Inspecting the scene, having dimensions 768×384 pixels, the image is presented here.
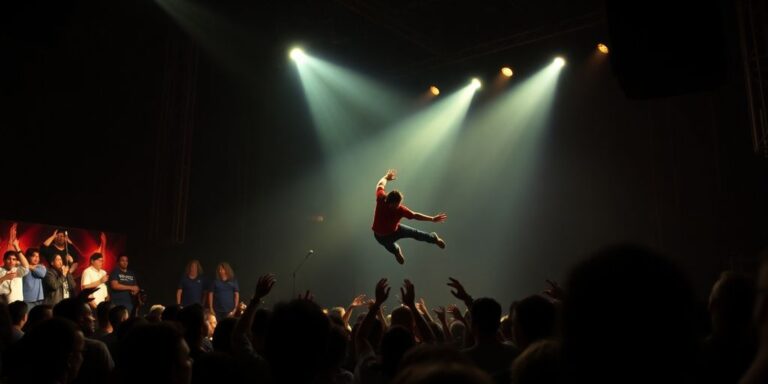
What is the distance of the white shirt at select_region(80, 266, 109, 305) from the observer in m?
8.93

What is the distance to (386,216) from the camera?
353 inches

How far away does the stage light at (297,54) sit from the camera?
40.2 feet

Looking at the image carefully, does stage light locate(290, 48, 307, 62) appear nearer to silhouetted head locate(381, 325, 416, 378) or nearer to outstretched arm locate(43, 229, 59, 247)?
outstretched arm locate(43, 229, 59, 247)

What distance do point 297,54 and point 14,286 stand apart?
22.6 feet

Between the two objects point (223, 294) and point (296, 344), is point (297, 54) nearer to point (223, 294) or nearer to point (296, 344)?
point (223, 294)

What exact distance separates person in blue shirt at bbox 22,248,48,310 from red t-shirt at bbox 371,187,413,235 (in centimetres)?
448

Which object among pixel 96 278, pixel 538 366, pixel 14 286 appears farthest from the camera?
pixel 96 278

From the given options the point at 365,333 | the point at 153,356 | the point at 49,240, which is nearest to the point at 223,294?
the point at 49,240

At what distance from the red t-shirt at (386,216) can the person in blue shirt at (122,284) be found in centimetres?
358

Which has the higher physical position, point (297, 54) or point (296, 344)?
point (297, 54)

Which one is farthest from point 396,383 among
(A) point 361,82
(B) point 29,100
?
(A) point 361,82

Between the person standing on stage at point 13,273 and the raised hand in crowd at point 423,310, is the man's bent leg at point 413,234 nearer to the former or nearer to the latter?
the raised hand in crowd at point 423,310

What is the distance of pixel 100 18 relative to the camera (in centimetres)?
977

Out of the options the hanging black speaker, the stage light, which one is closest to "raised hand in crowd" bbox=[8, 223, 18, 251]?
the stage light
